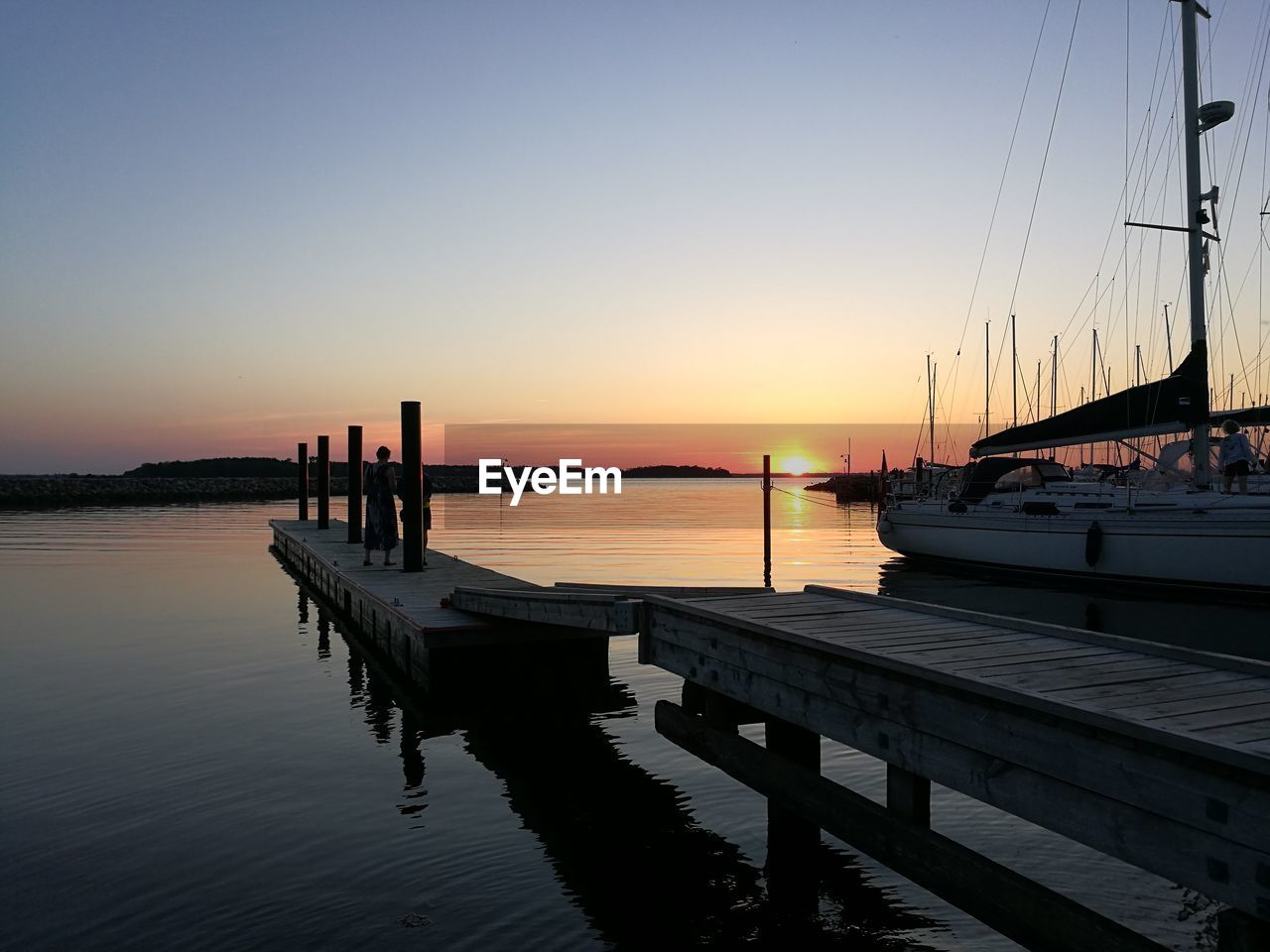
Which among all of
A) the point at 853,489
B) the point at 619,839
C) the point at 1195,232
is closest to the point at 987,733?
the point at 619,839

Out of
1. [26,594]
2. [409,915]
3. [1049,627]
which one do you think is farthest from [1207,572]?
[26,594]

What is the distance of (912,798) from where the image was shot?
500cm

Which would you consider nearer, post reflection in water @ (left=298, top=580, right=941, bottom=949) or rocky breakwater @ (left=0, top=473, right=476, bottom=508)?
post reflection in water @ (left=298, top=580, right=941, bottom=949)

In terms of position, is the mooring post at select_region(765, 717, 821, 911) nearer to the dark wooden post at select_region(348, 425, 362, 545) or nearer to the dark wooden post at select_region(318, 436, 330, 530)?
the dark wooden post at select_region(348, 425, 362, 545)

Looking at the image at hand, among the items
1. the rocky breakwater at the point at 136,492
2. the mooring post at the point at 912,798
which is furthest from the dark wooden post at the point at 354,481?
the rocky breakwater at the point at 136,492

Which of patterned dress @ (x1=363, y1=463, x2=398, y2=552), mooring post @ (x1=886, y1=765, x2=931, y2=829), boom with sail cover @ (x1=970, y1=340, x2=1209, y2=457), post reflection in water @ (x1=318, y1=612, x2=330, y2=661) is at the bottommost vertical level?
post reflection in water @ (x1=318, y1=612, x2=330, y2=661)

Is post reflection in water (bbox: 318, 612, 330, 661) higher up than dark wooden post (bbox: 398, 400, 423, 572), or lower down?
lower down

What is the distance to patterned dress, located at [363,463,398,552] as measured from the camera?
53.7ft

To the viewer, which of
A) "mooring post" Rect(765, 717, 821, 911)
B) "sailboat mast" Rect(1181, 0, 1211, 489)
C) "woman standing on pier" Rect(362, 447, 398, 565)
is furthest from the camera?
"sailboat mast" Rect(1181, 0, 1211, 489)

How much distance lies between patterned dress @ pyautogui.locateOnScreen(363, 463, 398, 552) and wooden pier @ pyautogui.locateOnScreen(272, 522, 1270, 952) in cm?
887

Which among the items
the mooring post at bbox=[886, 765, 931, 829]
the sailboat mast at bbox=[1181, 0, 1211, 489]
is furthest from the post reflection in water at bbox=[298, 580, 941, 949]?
the sailboat mast at bbox=[1181, 0, 1211, 489]

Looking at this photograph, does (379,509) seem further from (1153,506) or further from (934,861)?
(1153,506)

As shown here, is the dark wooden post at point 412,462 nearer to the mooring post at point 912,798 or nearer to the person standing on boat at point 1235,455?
the mooring post at point 912,798

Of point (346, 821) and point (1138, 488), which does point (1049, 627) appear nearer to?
point (346, 821)
